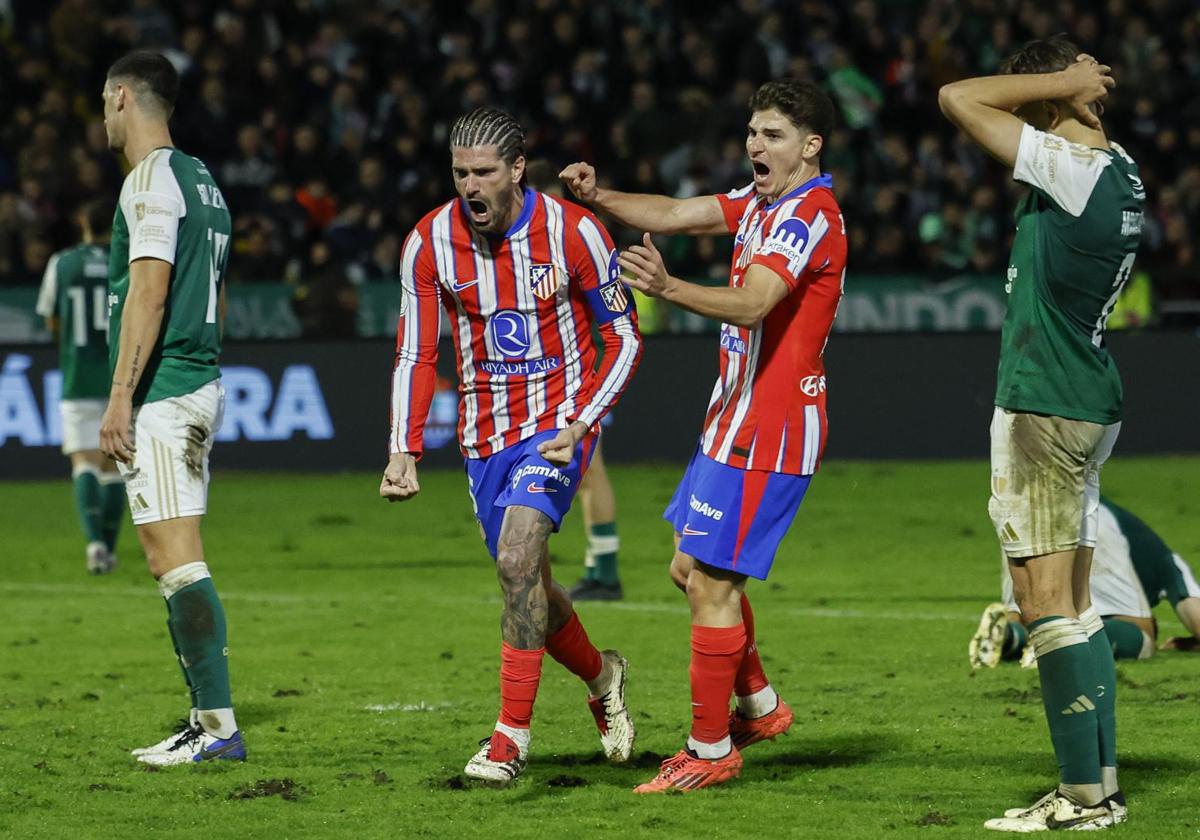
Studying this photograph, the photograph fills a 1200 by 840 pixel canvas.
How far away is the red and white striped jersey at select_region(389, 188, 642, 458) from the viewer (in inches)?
232

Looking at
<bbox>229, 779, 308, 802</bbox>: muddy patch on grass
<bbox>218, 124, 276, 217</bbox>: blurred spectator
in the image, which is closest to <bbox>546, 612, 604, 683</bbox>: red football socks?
<bbox>229, 779, 308, 802</bbox>: muddy patch on grass

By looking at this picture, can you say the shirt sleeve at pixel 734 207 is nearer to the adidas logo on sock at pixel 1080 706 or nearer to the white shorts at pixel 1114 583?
the adidas logo on sock at pixel 1080 706

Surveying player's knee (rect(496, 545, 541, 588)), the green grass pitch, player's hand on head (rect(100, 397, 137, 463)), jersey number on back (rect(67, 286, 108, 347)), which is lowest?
the green grass pitch

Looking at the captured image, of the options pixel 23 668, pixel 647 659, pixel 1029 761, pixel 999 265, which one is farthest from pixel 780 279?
Answer: pixel 999 265

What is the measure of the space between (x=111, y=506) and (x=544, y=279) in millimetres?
5987

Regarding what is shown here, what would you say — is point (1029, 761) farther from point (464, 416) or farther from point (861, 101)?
point (861, 101)

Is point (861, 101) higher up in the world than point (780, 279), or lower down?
higher up

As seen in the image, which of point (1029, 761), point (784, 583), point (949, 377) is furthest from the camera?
point (949, 377)

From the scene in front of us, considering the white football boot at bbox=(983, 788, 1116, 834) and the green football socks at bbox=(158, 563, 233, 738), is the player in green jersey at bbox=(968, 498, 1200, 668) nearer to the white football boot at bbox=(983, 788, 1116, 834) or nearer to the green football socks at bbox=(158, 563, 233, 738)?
the white football boot at bbox=(983, 788, 1116, 834)

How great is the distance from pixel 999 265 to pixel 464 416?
1229 cm

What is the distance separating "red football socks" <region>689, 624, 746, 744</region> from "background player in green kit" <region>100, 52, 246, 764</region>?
1566 millimetres

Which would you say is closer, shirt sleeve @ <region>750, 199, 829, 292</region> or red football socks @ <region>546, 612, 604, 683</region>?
shirt sleeve @ <region>750, 199, 829, 292</region>

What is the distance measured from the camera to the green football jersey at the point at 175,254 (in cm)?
596

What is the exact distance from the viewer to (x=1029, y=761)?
598 centimetres
